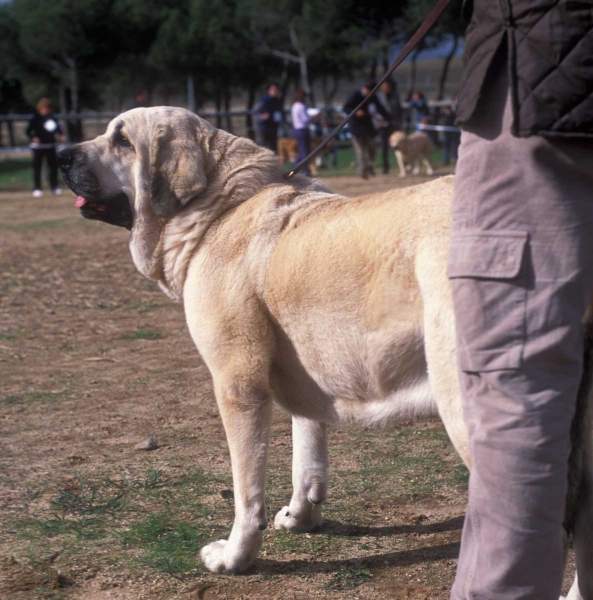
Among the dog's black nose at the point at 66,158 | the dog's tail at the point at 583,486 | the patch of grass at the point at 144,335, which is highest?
the dog's black nose at the point at 66,158

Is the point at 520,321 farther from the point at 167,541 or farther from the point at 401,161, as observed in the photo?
the point at 401,161

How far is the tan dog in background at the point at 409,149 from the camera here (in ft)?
69.4

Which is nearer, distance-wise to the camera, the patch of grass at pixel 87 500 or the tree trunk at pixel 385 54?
the patch of grass at pixel 87 500

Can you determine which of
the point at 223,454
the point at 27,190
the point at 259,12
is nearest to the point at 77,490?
the point at 223,454

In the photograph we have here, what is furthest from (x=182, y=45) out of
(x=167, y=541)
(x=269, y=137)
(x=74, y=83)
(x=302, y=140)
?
(x=167, y=541)

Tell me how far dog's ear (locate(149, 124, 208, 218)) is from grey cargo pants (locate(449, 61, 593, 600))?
1.58 metres

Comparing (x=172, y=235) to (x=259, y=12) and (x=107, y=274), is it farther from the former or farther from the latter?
(x=259, y=12)

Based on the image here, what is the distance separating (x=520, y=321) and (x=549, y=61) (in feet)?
1.76

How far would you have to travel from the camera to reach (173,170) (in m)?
3.36

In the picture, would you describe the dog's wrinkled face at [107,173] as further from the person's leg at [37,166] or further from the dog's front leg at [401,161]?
the dog's front leg at [401,161]

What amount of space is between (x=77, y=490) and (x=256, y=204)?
152 centimetres

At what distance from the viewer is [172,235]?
336 cm

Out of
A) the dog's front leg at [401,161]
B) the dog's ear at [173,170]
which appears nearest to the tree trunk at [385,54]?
the dog's front leg at [401,161]

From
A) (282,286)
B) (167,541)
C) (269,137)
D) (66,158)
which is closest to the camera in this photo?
(282,286)
